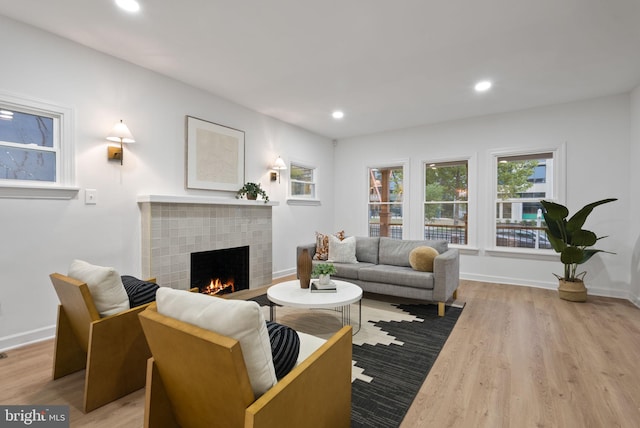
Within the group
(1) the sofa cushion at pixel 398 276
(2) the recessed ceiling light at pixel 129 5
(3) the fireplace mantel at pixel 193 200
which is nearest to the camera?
(2) the recessed ceiling light at pixel 129 5

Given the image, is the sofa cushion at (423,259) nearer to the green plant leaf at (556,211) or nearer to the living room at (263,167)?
the green plant leaf at (556,211)

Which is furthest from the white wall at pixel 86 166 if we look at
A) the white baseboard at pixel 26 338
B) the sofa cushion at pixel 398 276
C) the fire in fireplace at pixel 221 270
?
the sofa cushion at pixel 398 276

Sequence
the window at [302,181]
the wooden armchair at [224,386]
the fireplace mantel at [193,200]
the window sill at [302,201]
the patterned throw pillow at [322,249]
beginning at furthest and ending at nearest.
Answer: the window at [302,181] < the window sill at [302,201] < the patterned throw pillow at [322,249] < the fireplace mantel at [193,200] < the wooden armchair at [224,386]

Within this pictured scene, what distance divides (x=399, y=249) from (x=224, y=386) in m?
3.51

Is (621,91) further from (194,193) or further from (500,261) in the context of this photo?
(194,193)

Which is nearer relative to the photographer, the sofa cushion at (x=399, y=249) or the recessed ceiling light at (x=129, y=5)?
the recessed ceiling light at (x=129, y=5)

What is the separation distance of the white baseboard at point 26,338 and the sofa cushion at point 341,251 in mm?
3074

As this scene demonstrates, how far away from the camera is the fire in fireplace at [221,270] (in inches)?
155

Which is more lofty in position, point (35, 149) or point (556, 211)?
point (35, 149)

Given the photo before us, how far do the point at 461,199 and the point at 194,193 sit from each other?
4.32m

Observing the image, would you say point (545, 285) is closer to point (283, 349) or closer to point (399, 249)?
point (399, 249)

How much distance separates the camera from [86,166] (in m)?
3.00

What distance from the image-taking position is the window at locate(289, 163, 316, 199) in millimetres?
5727

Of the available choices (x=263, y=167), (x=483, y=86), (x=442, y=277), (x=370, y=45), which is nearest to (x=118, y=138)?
(x=263, y=167)
